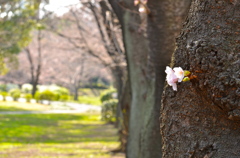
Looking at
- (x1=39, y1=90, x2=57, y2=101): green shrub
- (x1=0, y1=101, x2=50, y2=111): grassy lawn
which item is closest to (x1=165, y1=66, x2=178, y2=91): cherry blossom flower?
(x1=0, y1=101, x2=50, y2=111): grassy lawn

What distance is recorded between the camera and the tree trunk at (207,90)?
172 centimetres

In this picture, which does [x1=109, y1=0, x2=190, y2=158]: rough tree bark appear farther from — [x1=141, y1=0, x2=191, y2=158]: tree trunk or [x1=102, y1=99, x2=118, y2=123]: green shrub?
[x1=102, y1=99, x2=118, y2=123]: green shrub

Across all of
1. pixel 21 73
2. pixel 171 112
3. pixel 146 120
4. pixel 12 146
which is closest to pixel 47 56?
pixel 21 73

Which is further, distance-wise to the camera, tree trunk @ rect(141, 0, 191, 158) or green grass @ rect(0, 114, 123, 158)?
green grass @ rect(0, 114, 123, 158)

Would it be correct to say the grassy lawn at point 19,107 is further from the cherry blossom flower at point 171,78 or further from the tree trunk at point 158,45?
the cherry blossom flower at point 171,78

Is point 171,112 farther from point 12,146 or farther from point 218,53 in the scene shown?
point 12,146

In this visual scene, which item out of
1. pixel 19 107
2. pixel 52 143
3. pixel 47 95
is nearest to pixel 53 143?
pixel 52 143

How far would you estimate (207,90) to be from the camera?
180 cm

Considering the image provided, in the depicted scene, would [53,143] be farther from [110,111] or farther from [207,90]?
[207,90]

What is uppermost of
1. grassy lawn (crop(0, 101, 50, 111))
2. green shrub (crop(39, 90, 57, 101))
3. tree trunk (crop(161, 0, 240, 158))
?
tree trunk (crop(161, 0, 240, 158))

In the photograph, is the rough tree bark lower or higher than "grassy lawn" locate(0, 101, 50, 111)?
higher

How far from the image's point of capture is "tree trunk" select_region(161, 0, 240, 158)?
5.66ft

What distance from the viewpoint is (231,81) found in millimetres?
1666

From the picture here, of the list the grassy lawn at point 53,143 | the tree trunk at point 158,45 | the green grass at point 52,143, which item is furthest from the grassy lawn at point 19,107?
the tree trunk at point 158,45
